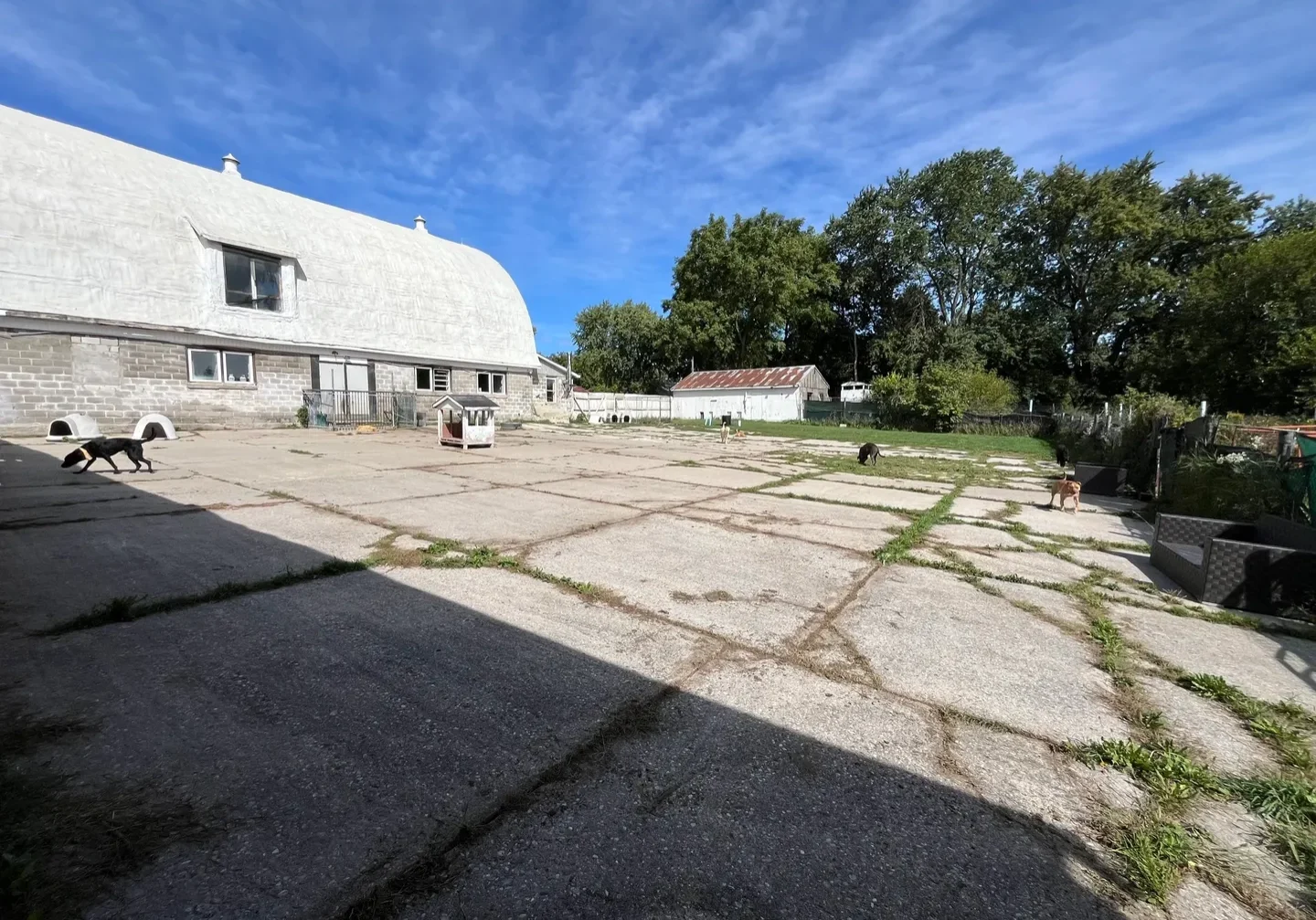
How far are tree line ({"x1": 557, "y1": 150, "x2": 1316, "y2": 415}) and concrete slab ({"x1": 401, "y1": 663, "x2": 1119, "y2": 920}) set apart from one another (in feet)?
108

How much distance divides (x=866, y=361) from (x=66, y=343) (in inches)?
1918

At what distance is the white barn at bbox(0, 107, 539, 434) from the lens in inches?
533

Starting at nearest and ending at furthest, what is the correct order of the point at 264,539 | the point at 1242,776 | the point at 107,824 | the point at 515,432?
1. the point at 107,824
2. the point at 1242,776
3. the point at 264,539
4. the point at 515,432

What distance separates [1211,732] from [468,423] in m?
13.9

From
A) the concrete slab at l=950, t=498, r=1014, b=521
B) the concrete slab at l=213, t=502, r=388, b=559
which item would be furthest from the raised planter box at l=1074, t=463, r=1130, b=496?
the concrete slab at l=213, t=502, r=388, b=559

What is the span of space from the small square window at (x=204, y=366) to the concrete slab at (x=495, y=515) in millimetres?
14107

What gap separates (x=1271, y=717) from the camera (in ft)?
8.68

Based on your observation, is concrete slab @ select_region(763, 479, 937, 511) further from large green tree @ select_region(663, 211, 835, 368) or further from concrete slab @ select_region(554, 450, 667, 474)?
large green tree @ select_region(663, 211, 835, 368)

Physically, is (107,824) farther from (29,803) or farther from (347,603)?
(347,603)

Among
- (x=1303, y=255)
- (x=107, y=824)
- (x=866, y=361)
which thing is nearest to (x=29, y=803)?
(x=107, y=824)

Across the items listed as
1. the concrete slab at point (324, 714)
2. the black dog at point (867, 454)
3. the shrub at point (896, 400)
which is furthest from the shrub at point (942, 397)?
the concrete slab at point (324, 714)

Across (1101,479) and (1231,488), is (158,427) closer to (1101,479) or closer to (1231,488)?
(1231,488)

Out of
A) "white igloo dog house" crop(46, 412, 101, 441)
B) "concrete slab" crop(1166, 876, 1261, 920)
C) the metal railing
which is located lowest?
"concrete slab" crop(1166, 876, 1261, 920)

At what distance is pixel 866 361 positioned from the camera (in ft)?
160
